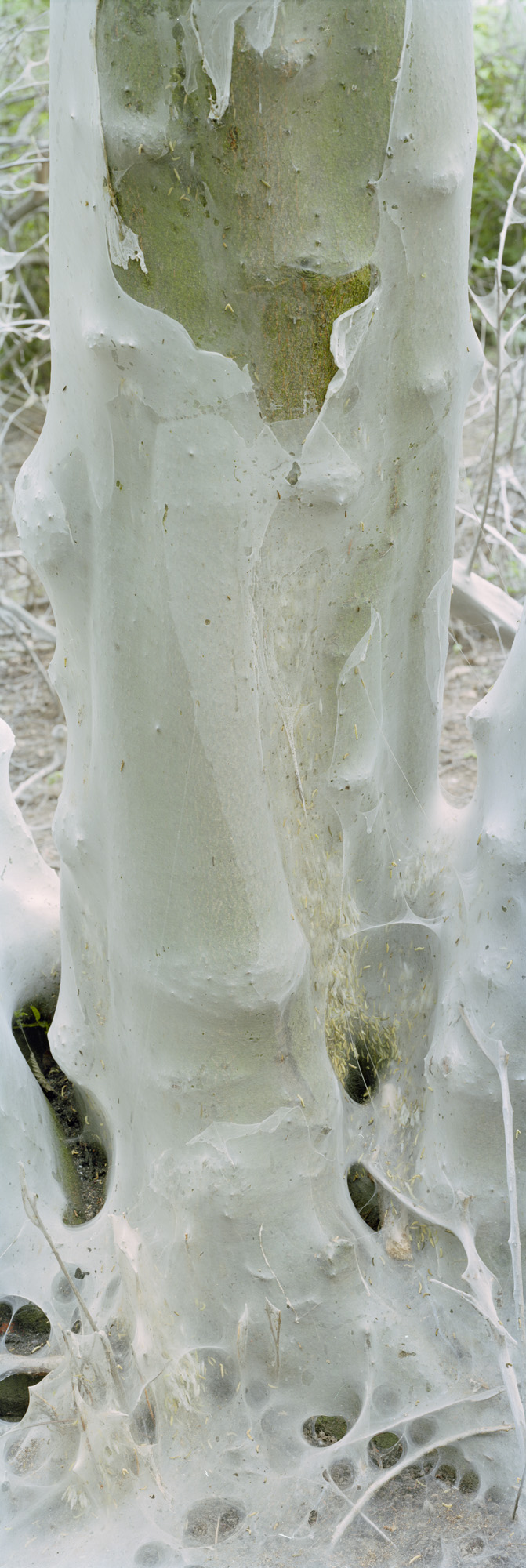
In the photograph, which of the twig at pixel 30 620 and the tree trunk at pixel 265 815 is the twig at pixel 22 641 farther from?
the tree trunk at pixel 265 815

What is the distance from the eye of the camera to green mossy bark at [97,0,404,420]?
41.3 inches

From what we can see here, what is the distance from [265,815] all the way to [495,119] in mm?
4673

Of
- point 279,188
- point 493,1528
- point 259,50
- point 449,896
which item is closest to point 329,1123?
point 449,896

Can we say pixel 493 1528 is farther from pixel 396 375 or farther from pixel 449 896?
pixel 396 375

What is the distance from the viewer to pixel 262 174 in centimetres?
111

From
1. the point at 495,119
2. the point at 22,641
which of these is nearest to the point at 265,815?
the point at 22,641

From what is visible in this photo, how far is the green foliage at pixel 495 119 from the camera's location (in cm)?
428

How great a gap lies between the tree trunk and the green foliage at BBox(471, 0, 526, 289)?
3390 mm

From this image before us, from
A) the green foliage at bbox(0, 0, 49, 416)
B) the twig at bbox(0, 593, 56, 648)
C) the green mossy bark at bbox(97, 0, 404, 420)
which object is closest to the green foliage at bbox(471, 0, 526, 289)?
the green foliage at bbox(0, 0, 49, 416)

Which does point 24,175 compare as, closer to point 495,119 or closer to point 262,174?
point 495,119

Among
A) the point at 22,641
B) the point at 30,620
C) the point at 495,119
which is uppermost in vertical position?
the point at 495,119

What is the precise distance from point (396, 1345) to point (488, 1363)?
0.12 meters

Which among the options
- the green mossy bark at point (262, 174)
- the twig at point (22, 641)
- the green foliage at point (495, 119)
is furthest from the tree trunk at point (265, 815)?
the green foliage at point (495, 119)

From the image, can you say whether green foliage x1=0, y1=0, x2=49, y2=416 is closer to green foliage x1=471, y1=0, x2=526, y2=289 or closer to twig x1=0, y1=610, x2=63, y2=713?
twig x1=0, y1=610, x2=63, y2=713
